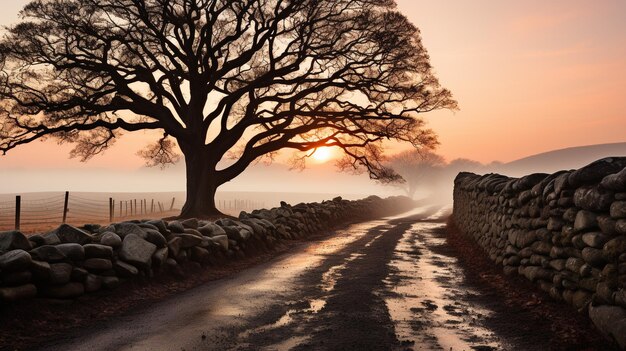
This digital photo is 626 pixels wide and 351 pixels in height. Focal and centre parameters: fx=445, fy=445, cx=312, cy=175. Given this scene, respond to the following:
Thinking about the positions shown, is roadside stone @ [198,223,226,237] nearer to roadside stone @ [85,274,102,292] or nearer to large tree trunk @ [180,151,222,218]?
roadside stone @ [85,274,102,292]

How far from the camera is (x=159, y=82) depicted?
21141mm

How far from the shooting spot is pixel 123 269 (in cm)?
755

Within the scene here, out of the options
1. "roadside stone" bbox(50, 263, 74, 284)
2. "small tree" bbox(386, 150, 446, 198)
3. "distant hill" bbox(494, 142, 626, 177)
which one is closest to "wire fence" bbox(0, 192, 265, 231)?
"roadside stone" bbox(50, 263, 74, 284)

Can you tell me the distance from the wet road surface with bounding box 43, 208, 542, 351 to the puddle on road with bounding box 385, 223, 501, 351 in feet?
0.05

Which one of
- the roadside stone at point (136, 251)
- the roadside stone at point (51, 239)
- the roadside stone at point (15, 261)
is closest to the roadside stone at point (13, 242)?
the roadside stone at point (15, 261)

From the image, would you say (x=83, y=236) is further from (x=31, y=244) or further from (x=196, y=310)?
(x=196, y=310)

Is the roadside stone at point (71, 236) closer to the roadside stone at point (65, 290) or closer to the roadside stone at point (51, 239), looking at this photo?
the roadside stone at point (51, 239)

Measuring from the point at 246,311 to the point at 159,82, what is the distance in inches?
679

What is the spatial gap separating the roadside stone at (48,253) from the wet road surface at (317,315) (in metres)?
1.41

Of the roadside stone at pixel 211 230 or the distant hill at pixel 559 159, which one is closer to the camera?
the roadside stone at pixel 211 230

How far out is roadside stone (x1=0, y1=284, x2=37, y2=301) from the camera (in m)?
5.78

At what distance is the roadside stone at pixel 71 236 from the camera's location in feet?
24.4

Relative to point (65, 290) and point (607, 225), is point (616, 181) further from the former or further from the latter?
point (65, 290)

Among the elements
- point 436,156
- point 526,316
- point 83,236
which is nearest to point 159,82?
point 83,236
